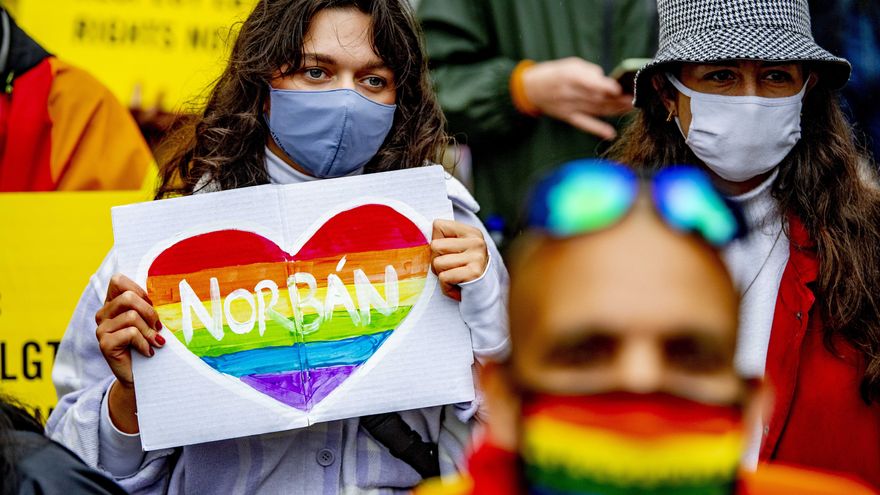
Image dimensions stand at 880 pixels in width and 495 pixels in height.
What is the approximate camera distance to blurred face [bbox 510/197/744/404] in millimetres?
1134

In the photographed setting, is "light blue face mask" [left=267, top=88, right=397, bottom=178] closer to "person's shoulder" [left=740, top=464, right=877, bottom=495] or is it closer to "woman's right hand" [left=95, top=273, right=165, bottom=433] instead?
"woman's right hand" [left=95, top=273, right=165, bottom=433]

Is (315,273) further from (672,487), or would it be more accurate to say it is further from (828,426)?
(672,487)

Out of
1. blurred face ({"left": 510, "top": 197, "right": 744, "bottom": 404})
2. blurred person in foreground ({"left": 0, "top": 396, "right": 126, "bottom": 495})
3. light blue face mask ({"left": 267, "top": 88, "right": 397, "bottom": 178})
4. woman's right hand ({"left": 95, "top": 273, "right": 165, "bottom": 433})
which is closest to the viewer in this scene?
blurred face ({"left": 510, "top": 197, "right": 744, "bottom": 404})

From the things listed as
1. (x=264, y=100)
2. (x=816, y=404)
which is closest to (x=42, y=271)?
(x=264, y=100)

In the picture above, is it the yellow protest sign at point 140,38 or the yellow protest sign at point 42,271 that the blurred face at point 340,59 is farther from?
the yellow protest sign at point 140,38

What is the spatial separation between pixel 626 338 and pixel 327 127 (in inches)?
62.5

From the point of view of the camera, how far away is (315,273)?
8.06ft

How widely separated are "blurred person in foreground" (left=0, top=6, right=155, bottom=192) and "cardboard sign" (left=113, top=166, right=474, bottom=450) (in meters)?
1.43

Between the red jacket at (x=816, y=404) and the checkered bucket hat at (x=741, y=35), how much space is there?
22.8 inches

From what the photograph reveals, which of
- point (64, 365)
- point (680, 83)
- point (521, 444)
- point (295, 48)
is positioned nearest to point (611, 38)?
point (680, 83)

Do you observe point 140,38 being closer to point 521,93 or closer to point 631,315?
point 521,93

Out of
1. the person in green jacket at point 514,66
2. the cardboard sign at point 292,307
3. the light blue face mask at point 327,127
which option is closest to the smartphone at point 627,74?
the person in green jacket at point 514,66

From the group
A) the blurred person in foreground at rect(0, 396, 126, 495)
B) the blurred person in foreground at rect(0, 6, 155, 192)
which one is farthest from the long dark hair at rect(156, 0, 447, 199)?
the blurred person in foreground at rect(0, 6, 155, 192)

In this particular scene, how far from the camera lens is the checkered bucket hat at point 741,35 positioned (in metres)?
2.73
